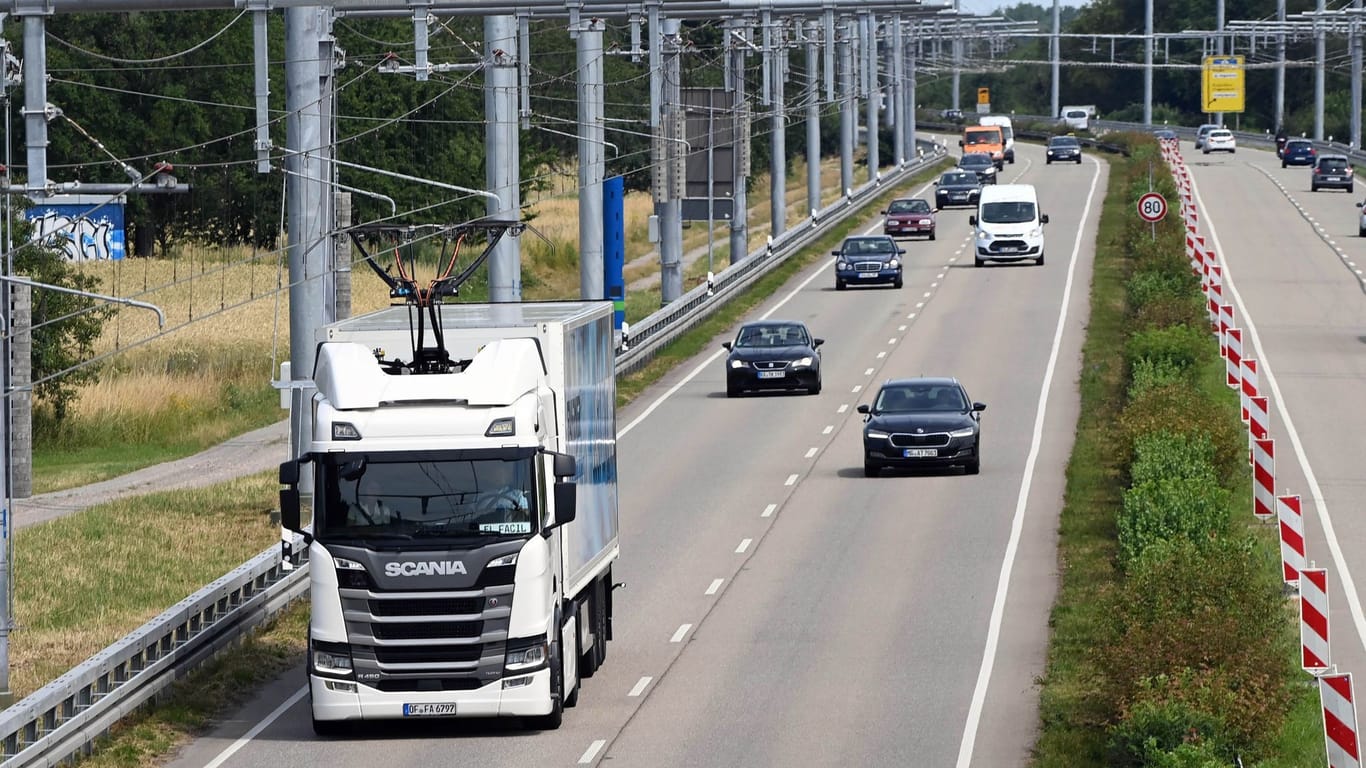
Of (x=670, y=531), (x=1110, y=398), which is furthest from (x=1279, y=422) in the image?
(x=670, y=531)

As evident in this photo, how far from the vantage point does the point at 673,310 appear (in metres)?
52.7

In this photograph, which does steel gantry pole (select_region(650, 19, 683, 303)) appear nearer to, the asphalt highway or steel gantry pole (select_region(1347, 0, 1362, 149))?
the asphalt highway

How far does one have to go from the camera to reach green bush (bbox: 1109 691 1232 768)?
14.8 meters

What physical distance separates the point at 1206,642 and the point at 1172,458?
1057 centimetres

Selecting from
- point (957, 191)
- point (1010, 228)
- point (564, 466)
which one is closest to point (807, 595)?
point (564, 466)

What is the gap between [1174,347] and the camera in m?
39.5

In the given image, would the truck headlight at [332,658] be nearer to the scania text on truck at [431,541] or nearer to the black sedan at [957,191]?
the scania text on truck at [431,541]

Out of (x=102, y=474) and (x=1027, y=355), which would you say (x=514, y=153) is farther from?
(x=1027, y=355)

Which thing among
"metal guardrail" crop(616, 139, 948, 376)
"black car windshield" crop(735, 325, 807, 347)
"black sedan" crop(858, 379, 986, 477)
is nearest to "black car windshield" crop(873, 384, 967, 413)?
"black sedan" crop(858, 379, 986, 477)

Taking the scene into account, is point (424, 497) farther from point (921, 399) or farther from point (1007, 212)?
point (1007, 212)

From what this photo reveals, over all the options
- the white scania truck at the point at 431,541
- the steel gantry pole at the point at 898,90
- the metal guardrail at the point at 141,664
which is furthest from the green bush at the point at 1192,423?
the steel gantry pole at the point at 898,90

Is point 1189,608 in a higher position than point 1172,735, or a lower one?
higher

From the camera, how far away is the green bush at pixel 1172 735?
14820 mm

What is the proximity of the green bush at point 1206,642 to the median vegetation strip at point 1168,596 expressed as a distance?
17 mm
